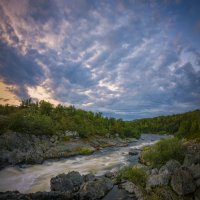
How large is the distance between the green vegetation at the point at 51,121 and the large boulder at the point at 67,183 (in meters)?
40.6

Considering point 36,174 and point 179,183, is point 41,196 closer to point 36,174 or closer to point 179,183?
point 36,174

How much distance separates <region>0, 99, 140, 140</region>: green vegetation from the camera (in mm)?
73750

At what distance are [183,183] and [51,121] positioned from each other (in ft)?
241

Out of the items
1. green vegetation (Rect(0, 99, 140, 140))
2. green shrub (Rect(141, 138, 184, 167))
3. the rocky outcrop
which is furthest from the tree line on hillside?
the rocky outcrop

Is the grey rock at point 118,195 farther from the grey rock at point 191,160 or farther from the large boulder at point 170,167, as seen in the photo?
the grey rock at point 191,160

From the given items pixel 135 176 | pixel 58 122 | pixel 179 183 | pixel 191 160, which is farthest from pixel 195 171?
pixel 58 122

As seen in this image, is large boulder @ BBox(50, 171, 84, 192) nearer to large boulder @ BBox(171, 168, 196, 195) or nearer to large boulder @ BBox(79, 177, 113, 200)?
large boulder @ BBox(79, 177, 113, 200)

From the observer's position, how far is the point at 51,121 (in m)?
94.6

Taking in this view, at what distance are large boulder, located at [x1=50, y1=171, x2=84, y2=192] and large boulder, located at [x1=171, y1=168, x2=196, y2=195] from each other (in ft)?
45.4

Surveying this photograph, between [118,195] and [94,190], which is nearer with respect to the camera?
[94,190]

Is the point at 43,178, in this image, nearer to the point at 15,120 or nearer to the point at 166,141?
the point at 166,141

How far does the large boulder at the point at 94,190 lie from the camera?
1134 inches

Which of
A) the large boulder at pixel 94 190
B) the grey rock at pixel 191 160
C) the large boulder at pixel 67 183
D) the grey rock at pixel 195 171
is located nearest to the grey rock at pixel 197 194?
the grey rock at pixel 195 171

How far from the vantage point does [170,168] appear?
34750 mm
